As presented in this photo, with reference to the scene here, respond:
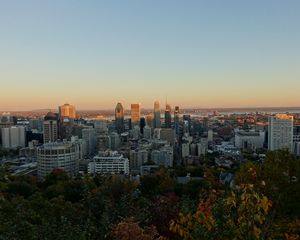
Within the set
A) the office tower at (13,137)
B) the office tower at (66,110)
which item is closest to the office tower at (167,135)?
the office tower at (13,137)

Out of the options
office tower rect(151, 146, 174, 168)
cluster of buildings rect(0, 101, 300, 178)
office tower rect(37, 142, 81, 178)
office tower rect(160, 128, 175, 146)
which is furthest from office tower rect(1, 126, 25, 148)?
office tower rect(37, 142, 81, 178)

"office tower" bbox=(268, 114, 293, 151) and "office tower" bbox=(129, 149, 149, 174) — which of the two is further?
"office tower" bbox=(268, 114, 293, 151)

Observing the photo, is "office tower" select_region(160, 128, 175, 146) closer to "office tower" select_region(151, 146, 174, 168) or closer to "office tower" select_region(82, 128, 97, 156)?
"office tower" select_region(82, 128, 97, 156)

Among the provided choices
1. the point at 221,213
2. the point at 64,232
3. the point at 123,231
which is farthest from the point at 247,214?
the point at 64,232

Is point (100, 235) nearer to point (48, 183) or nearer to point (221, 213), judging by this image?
point (221, 213)

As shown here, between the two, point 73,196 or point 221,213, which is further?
point 73,196

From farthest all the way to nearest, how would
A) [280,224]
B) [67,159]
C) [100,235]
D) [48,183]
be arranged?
[67,159]
[48,183]
[100,235]
[280,224]

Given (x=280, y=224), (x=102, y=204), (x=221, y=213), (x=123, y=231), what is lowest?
(x=102, y=204)

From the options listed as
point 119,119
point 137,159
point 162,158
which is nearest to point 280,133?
point 162,158
